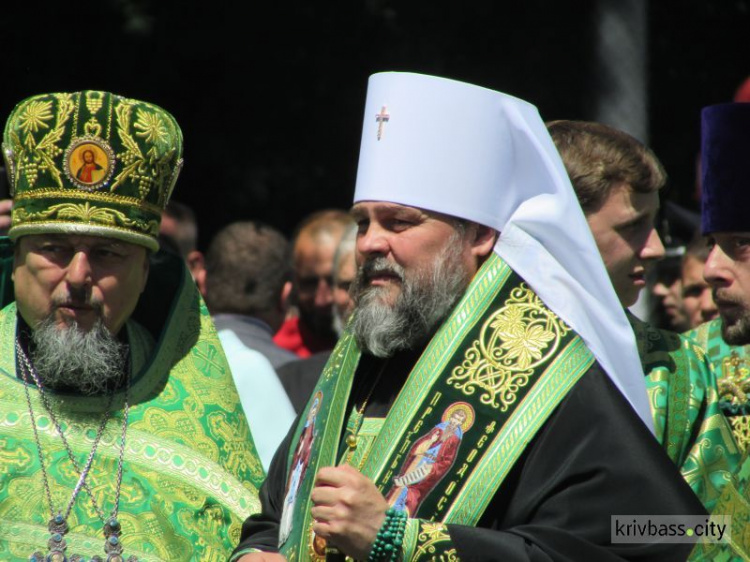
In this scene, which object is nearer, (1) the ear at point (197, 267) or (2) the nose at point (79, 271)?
(2) the nose at point (79, 271)

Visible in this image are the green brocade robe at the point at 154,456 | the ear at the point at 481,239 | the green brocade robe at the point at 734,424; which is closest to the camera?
the green brocade robe at the point at 734,424

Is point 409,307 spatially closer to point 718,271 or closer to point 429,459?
point 429,459

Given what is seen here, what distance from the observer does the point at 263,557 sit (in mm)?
4449

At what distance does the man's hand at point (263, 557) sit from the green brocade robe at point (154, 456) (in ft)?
1.58

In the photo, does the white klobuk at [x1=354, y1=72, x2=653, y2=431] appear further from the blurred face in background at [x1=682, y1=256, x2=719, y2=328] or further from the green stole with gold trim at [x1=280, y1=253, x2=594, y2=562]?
the blurred face in background at [x1=682, y1=256, x2=719, y2=328]

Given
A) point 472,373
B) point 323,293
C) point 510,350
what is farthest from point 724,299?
point 323,293

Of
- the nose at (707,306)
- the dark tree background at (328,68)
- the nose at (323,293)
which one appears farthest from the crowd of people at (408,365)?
the dark tree background at (328,68)

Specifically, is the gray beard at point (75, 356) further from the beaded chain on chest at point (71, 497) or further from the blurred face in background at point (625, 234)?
the blurred face in background at point (625, 234)

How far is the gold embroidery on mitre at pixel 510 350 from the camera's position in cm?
427

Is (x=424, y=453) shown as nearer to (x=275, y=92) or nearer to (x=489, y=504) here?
(x=489, y=504)

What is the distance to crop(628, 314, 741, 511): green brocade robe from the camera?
4.73m

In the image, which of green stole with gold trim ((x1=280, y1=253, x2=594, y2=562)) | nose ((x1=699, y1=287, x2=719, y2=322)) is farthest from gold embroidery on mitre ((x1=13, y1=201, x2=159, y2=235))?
→ nose ((x1=699, y1=287, x2=719, y2=322))

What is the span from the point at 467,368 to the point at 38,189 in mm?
1725

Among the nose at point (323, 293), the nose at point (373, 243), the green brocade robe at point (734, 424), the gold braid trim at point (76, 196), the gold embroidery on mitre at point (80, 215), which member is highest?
the nose at point (373, 243)
